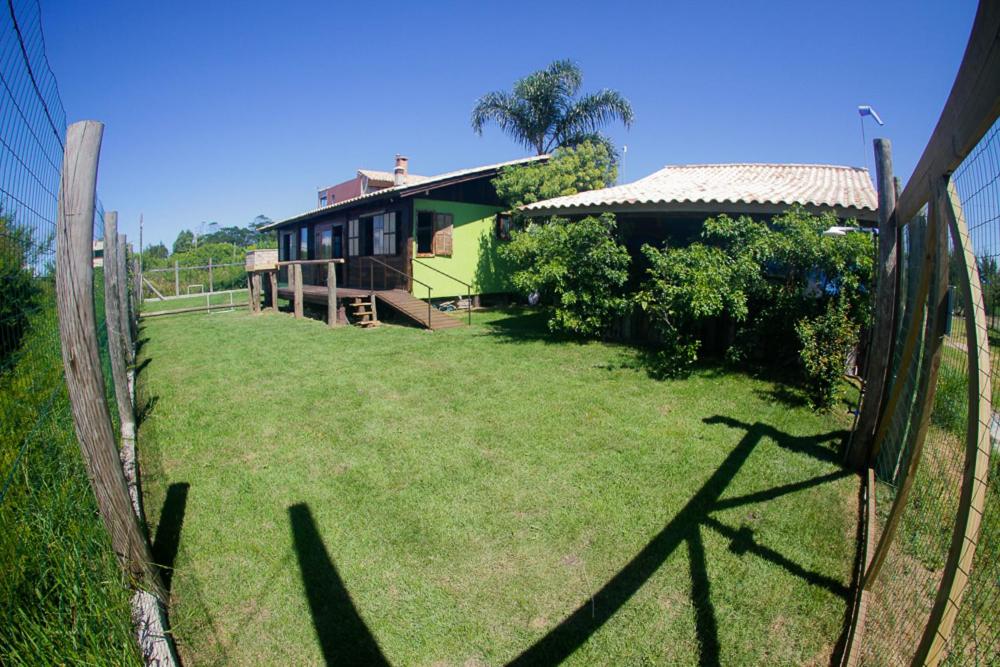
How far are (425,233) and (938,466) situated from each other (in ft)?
43.2

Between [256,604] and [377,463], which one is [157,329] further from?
[256,604]

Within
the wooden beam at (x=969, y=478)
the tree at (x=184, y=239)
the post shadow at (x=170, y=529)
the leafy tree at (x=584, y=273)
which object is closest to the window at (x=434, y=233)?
the leafy tree at (x=584, y=273)

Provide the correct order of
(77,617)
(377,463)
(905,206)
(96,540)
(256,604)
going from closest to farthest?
(77,617)
(96,540)
(256,604)
(905,206)
(377,463)

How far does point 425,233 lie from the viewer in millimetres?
14797

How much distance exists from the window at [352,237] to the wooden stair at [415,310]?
13.1 feet

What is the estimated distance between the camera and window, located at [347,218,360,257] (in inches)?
682

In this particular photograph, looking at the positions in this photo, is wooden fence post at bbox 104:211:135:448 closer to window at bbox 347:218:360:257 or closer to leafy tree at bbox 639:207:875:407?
leafy tree at bbox 639:207:875:407

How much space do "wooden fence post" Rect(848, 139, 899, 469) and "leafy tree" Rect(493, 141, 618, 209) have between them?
10679 millimetres

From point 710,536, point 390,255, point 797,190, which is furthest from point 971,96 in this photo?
point 390,255

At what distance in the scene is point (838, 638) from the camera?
2660mm

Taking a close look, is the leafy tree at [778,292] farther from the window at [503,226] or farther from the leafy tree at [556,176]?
the window at [503,226]

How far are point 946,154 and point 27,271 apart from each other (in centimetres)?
409

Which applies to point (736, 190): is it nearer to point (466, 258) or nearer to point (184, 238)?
point (466, 258)

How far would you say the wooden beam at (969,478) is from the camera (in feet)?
4.87
